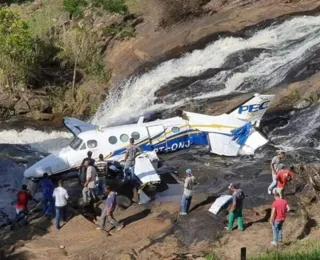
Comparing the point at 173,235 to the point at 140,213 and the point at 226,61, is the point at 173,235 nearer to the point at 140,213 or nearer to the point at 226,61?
the point at 140,213

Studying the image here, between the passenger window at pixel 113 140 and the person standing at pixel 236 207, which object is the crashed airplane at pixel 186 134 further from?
the person standing at pixel 236 207

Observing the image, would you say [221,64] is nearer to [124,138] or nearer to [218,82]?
[218,82]

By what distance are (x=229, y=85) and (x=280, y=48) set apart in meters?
4.59

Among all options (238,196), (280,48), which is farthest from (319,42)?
(238,196)

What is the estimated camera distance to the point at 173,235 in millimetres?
17625

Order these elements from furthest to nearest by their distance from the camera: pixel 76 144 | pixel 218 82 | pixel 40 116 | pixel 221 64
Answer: pixel 221 64 < pixel 40 116 < pixel 218 82 < pixel 76 144

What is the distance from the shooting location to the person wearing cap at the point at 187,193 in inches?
707

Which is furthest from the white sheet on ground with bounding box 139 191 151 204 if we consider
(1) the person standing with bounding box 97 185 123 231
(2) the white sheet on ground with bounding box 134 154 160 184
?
(1) the person standing with bounding box 97 185 123 231

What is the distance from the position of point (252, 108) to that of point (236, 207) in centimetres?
831

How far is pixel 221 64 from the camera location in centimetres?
3331

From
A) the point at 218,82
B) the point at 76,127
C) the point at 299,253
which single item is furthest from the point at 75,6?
the point at 299,253

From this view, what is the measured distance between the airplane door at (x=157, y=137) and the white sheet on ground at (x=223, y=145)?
189 centimetres

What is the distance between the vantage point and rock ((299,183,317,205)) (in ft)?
63.5

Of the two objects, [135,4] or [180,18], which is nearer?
[180,18]
